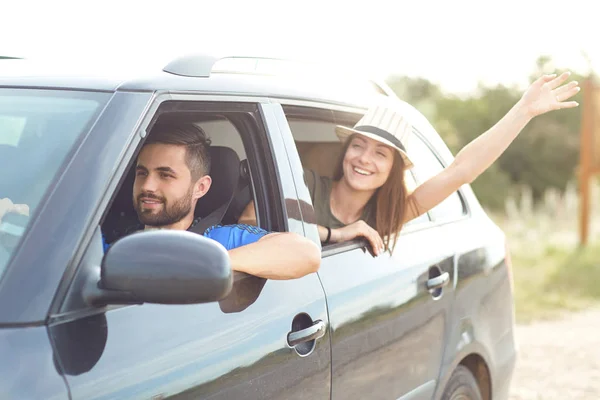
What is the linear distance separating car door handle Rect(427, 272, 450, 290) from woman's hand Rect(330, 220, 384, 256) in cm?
28

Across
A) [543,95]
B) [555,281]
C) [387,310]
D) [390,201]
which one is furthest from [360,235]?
[555,281]

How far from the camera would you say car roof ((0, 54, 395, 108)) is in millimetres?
2350

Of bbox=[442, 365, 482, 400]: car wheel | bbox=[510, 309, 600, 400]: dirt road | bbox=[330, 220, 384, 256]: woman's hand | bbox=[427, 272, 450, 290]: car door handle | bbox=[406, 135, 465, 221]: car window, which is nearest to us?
bbox=[330, 220, 384, 256]: woman's hand

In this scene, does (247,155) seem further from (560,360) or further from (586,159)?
(586,159)

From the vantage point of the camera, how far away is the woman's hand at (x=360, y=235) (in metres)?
3.18

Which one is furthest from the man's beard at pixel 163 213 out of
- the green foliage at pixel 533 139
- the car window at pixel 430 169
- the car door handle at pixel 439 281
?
the green foliage at pixel 533 139

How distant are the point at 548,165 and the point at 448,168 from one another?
124ft

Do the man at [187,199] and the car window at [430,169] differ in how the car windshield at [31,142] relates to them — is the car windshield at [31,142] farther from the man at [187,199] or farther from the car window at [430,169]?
the car window at [430,169]

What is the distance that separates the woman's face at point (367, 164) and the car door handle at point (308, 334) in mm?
1260

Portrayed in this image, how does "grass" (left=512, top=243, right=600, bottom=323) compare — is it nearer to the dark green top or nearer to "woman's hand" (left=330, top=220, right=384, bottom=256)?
the dark green top

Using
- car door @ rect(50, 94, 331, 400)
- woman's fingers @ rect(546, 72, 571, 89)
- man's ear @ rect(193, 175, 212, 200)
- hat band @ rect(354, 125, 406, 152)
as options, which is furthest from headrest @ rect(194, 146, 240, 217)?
woman's fingers @ rect(546, 72, 571, 89)

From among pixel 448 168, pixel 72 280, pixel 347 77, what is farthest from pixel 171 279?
pixel 448 168

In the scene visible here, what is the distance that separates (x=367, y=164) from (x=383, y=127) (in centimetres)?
28

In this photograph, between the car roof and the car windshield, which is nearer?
the car windshield
